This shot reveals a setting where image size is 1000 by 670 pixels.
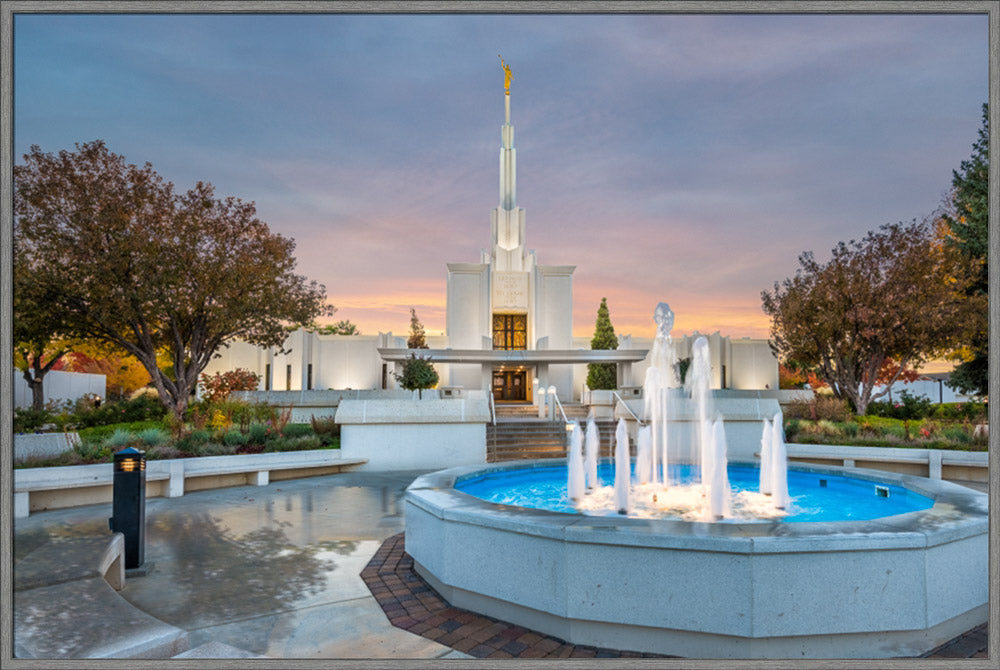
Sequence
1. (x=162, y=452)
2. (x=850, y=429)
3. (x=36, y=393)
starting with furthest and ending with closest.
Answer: (x=850, y=429), (x=162, y=452), (x=36, y=393)

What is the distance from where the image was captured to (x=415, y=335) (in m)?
30.4

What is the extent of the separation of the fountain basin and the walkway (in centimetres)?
28

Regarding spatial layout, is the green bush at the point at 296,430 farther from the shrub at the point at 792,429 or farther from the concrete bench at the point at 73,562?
the shrub at the point at 792,429

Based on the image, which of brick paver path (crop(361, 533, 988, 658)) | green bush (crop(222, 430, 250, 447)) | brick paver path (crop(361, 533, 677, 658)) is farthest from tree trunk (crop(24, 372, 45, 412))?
brick paver path (crop(361, 533, 988, 658))

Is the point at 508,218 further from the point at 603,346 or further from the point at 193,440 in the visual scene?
the point at 193,440

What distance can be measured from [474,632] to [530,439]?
44.4 ft

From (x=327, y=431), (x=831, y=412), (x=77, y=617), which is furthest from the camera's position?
(x=831, y=412)

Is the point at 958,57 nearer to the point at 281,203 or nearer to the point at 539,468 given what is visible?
the point at 539,468

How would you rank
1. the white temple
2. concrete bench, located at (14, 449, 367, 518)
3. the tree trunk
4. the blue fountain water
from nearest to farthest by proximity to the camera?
the blue fountain water → concrete bench, located at (14, 449, 367, 518) → the tree trunk → the white temple

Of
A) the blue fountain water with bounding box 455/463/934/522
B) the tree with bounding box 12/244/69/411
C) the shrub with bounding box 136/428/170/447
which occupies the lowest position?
the blue fountain water with bounding box 455/463/934/522

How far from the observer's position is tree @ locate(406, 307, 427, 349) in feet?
98.0

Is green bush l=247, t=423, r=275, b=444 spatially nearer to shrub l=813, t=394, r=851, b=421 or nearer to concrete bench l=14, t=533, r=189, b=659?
concrete bench l=14, t=533, r=189, b=659

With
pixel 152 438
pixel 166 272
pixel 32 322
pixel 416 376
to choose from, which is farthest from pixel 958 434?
pixel 166 272

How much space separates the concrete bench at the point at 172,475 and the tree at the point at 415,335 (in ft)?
50.2
